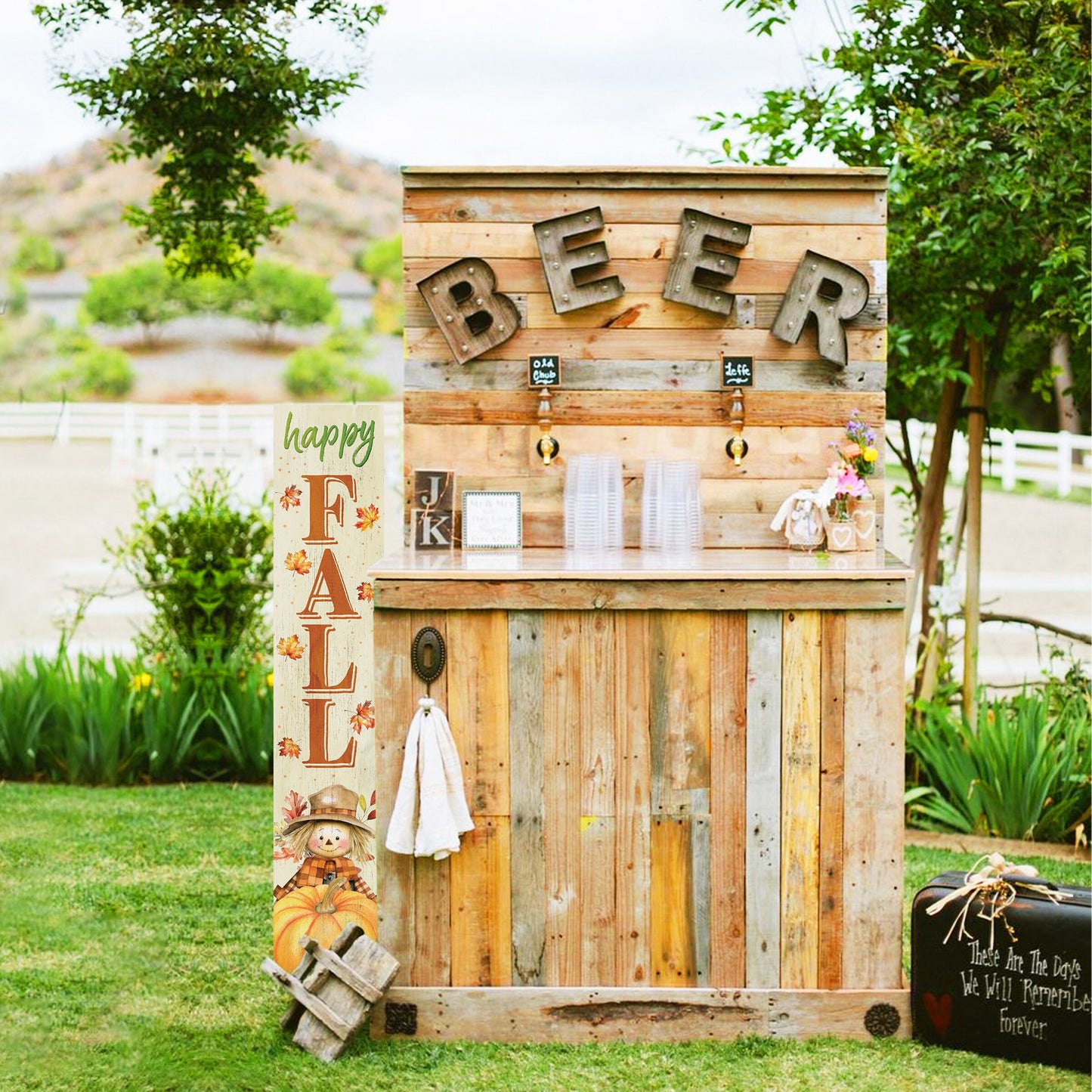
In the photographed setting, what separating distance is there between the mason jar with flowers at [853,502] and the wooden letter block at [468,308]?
1.03m

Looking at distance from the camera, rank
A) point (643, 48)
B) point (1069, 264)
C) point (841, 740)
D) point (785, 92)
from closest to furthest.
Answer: point (841, 740) < point (1069, 264) < point (785, 92) < point (643, 48)

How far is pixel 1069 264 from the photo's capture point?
187 inches

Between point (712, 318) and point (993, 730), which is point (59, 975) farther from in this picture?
point (993, 730)

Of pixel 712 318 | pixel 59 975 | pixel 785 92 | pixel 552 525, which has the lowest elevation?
pixel 59 975

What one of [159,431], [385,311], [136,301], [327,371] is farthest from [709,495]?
[159,431]

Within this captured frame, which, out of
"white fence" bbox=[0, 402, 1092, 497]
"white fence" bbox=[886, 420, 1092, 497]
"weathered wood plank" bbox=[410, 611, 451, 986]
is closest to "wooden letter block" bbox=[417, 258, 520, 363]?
"weathered wood plank" bbox=[410, 611, 451, 986]

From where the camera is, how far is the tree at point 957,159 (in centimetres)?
463

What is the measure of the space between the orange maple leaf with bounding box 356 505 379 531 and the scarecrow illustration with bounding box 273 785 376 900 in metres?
0.72

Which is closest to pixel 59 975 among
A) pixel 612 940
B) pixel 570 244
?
pixel 612 940

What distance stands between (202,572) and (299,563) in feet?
7.45

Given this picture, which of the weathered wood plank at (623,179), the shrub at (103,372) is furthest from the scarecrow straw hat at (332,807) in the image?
the shrub at (103,372)

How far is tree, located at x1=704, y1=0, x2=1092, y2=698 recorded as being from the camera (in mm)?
4629

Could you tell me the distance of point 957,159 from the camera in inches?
189

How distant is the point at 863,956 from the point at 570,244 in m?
2.11
